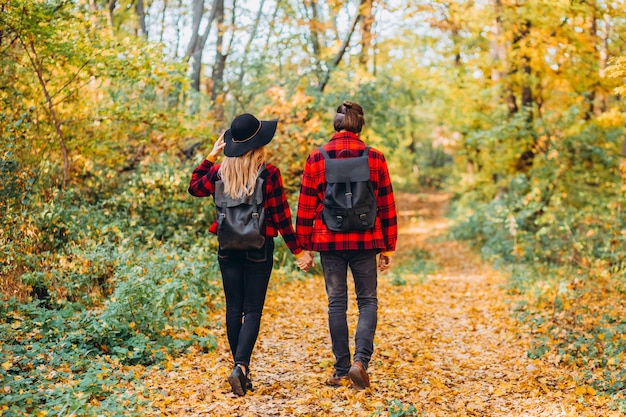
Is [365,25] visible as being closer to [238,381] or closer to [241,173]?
[241,173]

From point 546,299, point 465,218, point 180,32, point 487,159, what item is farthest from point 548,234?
point 180,32

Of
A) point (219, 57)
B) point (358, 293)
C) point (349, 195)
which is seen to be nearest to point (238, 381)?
point (358, 293)

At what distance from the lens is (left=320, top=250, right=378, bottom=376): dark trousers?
448cm

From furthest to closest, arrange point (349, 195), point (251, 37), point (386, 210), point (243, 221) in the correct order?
point (251, 37)
point (386, 210)
point (349, 195)
point (243, 221)

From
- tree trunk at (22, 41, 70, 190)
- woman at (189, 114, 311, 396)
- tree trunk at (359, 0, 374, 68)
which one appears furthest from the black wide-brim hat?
tree trunk at (359, 0, 374, 68)

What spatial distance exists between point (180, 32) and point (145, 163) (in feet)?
35.6

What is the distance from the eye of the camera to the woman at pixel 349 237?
4422 mm

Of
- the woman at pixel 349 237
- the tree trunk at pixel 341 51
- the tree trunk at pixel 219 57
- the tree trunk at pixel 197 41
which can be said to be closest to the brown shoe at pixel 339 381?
the woman at pixel 349 237

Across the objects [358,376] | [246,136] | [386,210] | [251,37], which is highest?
[251,37]

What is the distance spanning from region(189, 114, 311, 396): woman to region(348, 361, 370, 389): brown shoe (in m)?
0.75

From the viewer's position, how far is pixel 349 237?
14.4 ft

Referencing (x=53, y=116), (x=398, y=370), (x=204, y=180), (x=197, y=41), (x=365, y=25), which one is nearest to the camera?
(x=204, y=180)

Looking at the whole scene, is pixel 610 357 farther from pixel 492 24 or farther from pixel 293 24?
pixel 293 24

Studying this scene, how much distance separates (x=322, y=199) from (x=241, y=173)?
0.63 m
